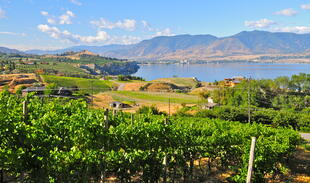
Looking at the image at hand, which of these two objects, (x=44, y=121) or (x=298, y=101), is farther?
(x=298, y=101)

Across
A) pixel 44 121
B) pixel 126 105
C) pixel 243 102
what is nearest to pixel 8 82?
pixel 126 105

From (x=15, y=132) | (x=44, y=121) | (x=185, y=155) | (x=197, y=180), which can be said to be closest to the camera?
(x=15, y=132)

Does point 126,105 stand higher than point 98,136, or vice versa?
point 98,136

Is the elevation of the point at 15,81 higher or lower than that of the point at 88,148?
lower

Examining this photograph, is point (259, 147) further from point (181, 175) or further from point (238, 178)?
point (181, 175)

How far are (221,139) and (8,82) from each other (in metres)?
92.6

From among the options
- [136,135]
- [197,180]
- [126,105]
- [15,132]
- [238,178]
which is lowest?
[126,105]

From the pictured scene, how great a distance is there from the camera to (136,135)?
9414mm

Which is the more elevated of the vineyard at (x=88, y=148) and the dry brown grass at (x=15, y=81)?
the vineyard at (x=88, y=148)

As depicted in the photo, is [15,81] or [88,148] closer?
[88,148]

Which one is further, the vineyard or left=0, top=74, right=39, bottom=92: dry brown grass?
left=0, top=74, right=39, bottom=92: dry brown grass

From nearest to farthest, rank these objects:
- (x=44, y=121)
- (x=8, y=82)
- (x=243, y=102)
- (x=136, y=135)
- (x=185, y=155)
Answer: (x=44, y=121) < (x=136, y=135) < (x=185, y=155) < (x=243, y=102) < (x=8, y=82)

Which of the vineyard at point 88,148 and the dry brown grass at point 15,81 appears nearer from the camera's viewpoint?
the vineyard at point 88,148

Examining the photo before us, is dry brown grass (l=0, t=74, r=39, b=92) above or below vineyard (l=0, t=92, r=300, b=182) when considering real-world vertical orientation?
below
